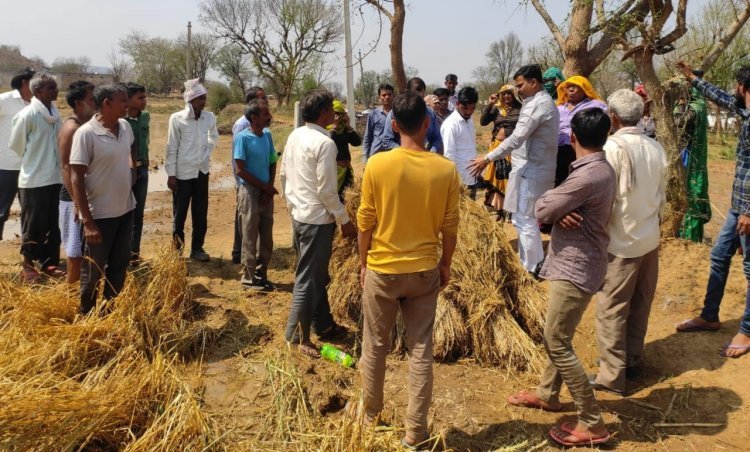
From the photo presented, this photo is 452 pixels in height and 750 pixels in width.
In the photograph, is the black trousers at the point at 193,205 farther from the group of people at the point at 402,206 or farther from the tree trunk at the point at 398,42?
the tree trunk at the point at 398,42

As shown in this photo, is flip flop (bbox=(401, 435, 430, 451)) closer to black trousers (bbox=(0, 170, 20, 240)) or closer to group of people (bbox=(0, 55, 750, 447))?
group of people (bbox=(0, 55, 750, 447))

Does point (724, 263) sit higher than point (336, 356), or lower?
higher

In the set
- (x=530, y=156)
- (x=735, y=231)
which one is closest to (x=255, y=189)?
(x=530, y=156)

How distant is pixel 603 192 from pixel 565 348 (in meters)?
0.80

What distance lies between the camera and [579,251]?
8.63ft

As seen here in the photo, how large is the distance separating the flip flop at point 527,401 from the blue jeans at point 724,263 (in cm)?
154

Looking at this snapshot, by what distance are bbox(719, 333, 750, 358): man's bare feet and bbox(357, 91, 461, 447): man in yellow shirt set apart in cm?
215

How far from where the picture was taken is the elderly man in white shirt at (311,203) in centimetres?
330

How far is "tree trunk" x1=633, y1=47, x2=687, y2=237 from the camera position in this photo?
15.7 feet

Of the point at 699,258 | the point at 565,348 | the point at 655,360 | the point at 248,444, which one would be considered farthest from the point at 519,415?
the point at 699,258

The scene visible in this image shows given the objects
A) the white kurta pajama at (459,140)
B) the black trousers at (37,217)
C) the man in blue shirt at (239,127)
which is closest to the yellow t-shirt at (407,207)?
the man in blue shirt at (239,127)

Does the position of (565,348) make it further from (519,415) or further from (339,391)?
(339,391)

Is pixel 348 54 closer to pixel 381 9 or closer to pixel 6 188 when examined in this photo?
pixel 381 9

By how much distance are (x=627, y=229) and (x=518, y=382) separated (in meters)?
1.17
